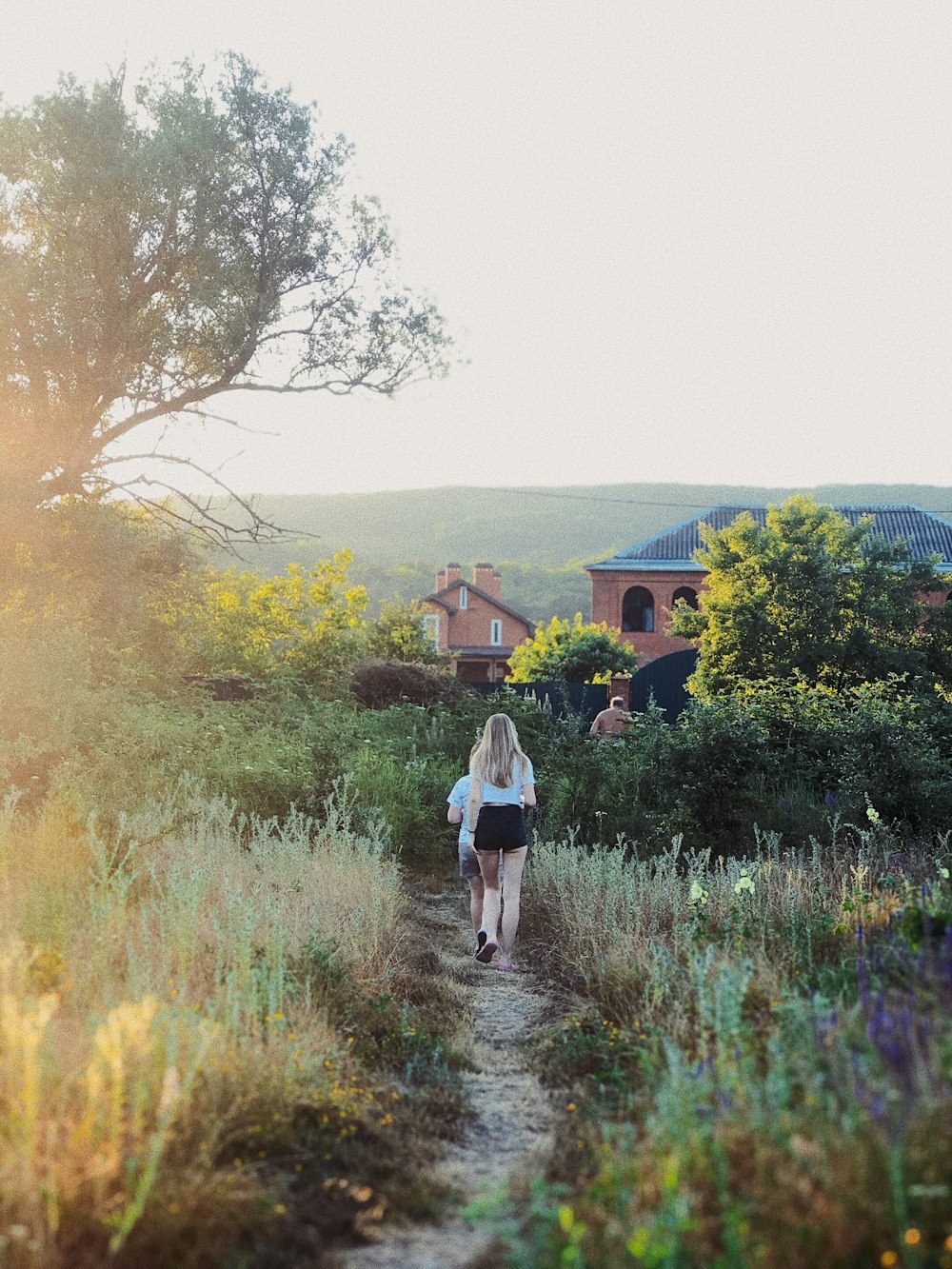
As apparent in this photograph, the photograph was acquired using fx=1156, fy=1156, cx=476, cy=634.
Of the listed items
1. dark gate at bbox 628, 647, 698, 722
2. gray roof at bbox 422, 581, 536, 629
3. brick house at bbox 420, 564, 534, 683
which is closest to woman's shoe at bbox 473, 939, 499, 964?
dark gate at bbox 628, 647, 698, 722

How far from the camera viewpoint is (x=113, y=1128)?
10.7ft

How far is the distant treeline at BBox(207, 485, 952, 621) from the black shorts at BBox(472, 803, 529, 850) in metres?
91.6

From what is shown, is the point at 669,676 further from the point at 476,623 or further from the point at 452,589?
the point at 452,589

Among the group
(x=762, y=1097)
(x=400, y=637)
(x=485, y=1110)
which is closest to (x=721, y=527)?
(x=400, y=637)

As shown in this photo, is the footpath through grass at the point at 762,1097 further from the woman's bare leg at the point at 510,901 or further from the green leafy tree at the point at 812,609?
the green leafy tree at the point at 812,609

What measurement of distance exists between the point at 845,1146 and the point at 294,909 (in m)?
4.10

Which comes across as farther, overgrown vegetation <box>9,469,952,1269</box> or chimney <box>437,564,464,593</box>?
chimney <box>437,564,464,593</box>

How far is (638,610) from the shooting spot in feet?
162

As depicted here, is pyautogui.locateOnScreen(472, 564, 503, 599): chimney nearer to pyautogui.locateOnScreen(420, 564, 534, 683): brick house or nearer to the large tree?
pyautogui.locateOnScreen(420, 564, 534, 683): brick house

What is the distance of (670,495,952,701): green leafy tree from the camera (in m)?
24.5

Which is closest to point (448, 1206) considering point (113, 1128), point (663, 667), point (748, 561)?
point (113, 1128)

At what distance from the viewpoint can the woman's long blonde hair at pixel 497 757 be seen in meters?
7.74

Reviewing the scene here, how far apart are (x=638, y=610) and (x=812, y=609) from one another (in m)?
24.5

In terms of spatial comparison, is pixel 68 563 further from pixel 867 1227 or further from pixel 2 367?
pixel 867 1227
